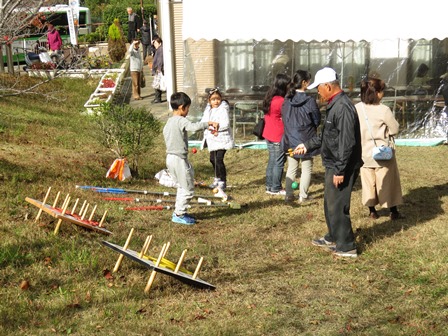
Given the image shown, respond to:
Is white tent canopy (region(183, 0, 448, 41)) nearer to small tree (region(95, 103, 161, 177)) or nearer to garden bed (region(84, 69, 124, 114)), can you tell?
small tree (region(95, 103, 161, 177))

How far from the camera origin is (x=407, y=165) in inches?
504

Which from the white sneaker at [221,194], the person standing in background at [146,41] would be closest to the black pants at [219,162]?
the white sneaker at [221,194]

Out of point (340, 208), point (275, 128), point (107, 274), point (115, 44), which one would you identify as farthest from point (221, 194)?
point (115, 44)

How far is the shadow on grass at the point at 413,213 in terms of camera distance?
323 inches

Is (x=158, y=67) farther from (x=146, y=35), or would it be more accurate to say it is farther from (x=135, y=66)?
(x=146, y=35)

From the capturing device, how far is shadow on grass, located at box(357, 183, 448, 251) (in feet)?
26.9

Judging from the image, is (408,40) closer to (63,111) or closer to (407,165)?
(407,165)

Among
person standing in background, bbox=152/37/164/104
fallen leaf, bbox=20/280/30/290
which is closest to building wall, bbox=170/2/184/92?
person standing in background, bbox=152/37/164/104

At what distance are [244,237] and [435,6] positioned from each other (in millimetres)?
8023

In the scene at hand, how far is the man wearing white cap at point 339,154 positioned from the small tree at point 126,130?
441 centimetres

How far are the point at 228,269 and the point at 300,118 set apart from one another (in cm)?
317

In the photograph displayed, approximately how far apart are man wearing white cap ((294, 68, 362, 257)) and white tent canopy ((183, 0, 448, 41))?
7065mm

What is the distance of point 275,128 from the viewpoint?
10219mm

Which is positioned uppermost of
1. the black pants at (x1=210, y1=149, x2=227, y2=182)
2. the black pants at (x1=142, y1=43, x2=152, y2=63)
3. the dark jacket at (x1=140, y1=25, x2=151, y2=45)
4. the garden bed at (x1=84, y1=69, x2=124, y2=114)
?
the dark jacket at (x1=140, y1=25, x2=151, y2=45)
